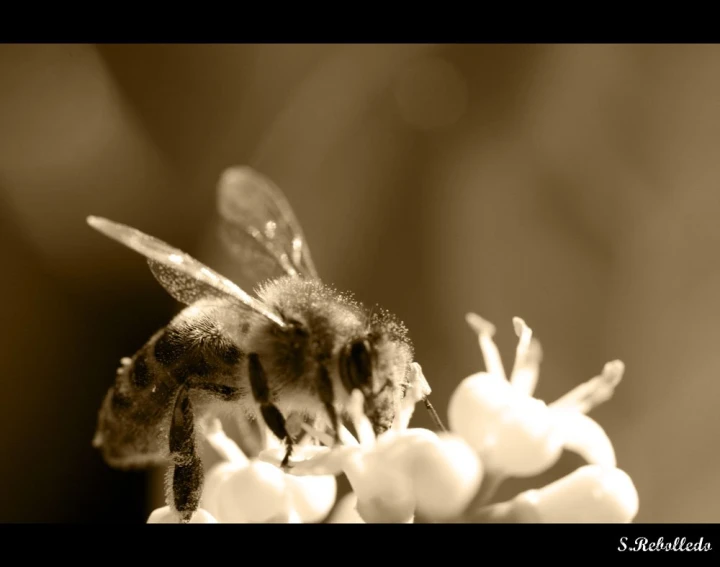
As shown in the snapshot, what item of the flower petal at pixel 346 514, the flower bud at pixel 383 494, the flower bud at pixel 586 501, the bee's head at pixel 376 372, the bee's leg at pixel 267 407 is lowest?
the flower petal at pixel 346 514

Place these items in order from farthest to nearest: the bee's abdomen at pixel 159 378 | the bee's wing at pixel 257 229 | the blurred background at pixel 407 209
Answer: the blurred background at pixel 407 209, the bee's wing at pixel 257 229, the bee's abdomen at pixel 159 378

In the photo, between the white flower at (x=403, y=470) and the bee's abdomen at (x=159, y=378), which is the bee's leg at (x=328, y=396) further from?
the bee's abdomen at (x=159, y=378)

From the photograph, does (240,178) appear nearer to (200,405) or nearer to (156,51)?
(200,405)

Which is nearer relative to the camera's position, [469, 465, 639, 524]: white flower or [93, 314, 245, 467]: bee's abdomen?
[469, 465, 639, 524]: white flower

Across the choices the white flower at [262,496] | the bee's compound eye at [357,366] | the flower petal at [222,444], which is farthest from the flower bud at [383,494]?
the flower petal at [222,444]

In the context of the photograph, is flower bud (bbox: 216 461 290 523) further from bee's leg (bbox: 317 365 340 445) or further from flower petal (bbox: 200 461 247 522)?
bee's leg (bbox: 317 365 340 445)

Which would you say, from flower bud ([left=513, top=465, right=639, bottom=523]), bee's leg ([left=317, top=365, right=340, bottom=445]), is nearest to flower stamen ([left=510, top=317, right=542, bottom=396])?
flower bud ([left=513, top=465, right=639, bottom=523])

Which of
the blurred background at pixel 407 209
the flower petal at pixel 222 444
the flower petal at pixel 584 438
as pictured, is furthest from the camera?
the blurred background at pixel 407 209
